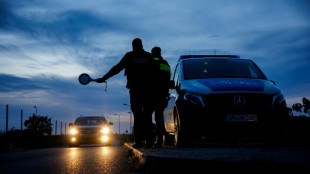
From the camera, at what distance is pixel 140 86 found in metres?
6.83

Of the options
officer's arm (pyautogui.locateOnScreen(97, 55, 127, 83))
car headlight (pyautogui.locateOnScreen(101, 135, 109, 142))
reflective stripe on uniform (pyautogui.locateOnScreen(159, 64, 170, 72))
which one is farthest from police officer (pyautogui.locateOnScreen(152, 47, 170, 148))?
car headlight (pyautogui.locateOnScreen(101, 135, 109, 142))

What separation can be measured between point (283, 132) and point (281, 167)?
4136mm

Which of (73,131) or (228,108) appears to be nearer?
(228,108)

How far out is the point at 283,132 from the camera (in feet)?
20.5

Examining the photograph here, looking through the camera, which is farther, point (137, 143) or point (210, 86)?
point (137, 143)

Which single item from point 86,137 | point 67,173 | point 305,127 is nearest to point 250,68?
point 305,127

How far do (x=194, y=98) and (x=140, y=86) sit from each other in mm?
1159

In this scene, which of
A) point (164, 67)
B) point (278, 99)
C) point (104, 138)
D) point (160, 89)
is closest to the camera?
point (278, 99)

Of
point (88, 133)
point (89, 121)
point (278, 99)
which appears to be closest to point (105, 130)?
point (88, 133)

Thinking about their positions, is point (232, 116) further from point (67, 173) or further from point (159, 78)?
point (67, 173)

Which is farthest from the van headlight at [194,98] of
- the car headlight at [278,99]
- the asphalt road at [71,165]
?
the asphalt road at [71,165]

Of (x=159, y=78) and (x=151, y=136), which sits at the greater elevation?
(x=159, y=78)

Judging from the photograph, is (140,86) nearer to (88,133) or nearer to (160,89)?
(160,89)

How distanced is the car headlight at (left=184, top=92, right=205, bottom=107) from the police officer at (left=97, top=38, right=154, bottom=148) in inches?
31.9
